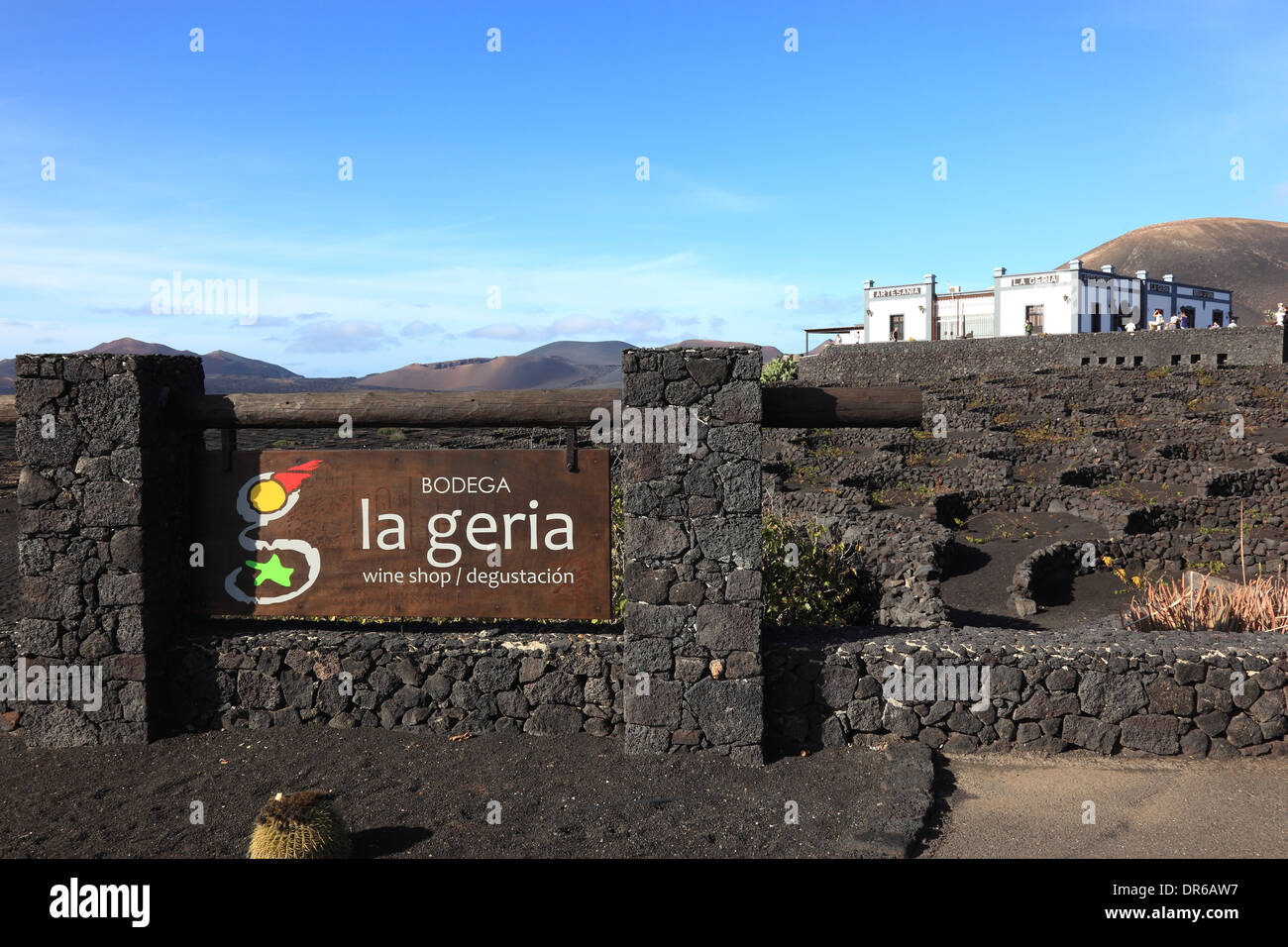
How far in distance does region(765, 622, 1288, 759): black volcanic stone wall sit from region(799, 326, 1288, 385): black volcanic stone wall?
37.4m

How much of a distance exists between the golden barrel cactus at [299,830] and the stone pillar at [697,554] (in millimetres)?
2210

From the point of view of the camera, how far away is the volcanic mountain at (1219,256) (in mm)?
146875

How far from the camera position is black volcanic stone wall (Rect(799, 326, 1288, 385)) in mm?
40531

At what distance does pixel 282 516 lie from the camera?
7387mm

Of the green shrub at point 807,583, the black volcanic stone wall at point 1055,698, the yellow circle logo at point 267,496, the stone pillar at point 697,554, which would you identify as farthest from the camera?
the green shrub at point 807,583

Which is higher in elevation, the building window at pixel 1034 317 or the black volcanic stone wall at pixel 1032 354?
the building window at pixel 1034 317

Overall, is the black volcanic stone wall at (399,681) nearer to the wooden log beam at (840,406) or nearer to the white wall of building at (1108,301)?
the wooden log beam at (840,406)

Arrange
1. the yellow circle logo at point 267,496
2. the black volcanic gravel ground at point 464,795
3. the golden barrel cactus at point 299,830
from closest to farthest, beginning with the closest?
the golden barrel cactus at point 299,830, the black volcanic gravel ground at point 464,795, the yellow circle logo at point 267,496

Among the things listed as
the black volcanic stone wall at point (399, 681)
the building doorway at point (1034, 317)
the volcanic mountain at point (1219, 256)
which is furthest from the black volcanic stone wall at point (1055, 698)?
the volcanic mountain at point (1219, 256)

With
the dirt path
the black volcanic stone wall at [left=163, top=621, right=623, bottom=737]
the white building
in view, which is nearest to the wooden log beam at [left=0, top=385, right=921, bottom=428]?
the black volcanic stone wall at [left=163, top=621, right=623, bottom=737]

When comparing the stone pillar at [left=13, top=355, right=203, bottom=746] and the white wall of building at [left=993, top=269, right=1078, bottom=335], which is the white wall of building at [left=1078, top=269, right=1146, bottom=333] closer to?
the white wall of building at [left=993, top=269, right=1078, bottom=335]
